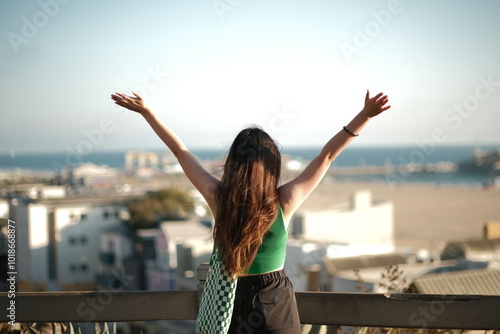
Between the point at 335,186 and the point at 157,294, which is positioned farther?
the point at 335,186

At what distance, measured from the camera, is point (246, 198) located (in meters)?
2.73

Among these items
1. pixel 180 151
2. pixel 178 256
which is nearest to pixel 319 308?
pixel 180 151

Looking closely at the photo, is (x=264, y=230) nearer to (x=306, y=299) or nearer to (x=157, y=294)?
(x=306, y=299)

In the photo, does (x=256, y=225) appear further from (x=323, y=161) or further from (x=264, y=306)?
(x=323, y=161)

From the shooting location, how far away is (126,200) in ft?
162

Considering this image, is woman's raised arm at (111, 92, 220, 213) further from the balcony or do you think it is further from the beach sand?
the beach sand

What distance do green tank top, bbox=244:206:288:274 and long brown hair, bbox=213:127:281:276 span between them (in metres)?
0.05

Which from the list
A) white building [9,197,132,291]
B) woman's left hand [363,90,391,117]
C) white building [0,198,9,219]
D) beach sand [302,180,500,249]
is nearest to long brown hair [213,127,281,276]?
woman's left hand [363,90,391,117]

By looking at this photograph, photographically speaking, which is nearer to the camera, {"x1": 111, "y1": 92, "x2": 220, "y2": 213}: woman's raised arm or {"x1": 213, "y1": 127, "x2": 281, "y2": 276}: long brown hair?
{"x1": 213, "y1": 127, "x2": 281, "y2": 276}: long brown hair

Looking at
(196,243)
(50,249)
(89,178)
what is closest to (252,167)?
(196,243)

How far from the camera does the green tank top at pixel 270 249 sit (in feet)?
9.08

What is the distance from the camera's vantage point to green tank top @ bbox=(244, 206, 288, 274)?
277cm

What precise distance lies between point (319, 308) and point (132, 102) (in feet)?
5.39

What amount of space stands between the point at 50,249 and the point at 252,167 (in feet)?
138
